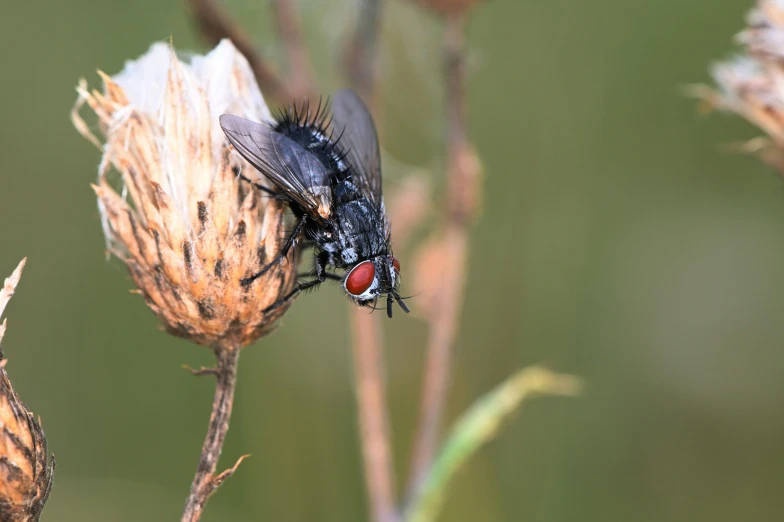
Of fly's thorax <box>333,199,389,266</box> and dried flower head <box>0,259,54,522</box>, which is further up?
fly's thorax <box>333,199,389,266</box>

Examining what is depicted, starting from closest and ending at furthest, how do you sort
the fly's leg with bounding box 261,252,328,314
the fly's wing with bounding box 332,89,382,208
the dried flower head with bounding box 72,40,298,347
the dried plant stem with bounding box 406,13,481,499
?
1. the dried flower head with bounding box 72,40,298,347
2. the fly's leg with bounding box 261,252,328,314
3. the fly's wing with bounding box 332,89,382,208
4. the dried plant stem with bounding box 406,13,481,499

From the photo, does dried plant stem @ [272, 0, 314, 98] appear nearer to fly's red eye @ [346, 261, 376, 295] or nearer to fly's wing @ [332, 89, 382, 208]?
fly's wing @ [332, 89, 382, 208]

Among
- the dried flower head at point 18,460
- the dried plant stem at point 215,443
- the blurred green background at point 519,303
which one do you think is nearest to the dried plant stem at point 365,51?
the blurred green background at point 519,303

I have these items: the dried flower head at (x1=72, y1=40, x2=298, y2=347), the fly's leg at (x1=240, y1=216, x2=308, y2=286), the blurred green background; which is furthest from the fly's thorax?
the blurred green background

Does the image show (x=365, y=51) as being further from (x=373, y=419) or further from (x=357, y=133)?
(x=373, y=419)

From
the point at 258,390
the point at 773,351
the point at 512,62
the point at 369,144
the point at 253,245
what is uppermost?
the point at 512,62

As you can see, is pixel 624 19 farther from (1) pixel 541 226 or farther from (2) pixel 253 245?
(2) pixel 253 245

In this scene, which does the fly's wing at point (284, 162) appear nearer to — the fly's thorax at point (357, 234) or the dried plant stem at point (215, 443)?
the fly's thorax at point (357, 234)

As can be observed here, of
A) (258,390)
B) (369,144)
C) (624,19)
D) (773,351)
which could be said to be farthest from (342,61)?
(773,351)
